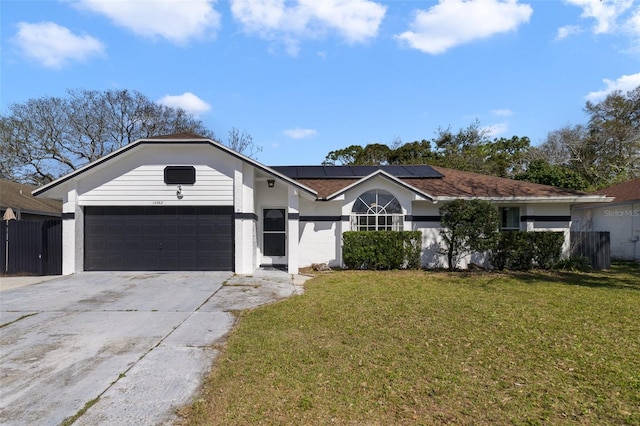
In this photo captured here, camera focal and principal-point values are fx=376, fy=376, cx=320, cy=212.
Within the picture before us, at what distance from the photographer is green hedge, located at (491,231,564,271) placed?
13.9 m

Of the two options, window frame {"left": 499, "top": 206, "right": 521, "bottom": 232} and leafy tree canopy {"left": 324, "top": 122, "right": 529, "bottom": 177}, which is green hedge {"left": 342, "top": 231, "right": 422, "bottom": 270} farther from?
leafy tree canopy {"left": 324, "top": 122, "right": 529, "bottom": 177}

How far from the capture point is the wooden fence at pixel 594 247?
14367mm

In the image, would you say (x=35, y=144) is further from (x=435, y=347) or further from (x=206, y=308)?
(x=435, y=347)

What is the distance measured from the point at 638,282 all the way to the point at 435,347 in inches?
390

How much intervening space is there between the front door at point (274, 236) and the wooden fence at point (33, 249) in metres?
6.78

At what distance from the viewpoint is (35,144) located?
28.0 metres

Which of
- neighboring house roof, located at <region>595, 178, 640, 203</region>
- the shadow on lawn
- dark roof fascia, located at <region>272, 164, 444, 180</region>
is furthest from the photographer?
neighboring house roof, located at <region>595, 178, 640, 203</region>

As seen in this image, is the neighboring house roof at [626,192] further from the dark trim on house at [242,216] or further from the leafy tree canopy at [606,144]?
the dark trim on house at [242,216]

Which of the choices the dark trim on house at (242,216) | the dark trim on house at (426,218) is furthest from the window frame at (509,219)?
the dark trim on house at (242,216)

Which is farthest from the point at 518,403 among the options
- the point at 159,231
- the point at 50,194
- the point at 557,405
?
the point at 50,194

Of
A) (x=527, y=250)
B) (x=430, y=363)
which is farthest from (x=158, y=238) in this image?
(x=527, y=250)

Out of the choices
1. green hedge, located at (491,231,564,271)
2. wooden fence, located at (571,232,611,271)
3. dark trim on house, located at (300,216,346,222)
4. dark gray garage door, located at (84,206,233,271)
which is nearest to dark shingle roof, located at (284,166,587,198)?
dark trim on house, located at (300,216,346,222)

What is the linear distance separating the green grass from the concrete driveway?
0.50 metres

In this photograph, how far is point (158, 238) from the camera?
12578 millimetres
